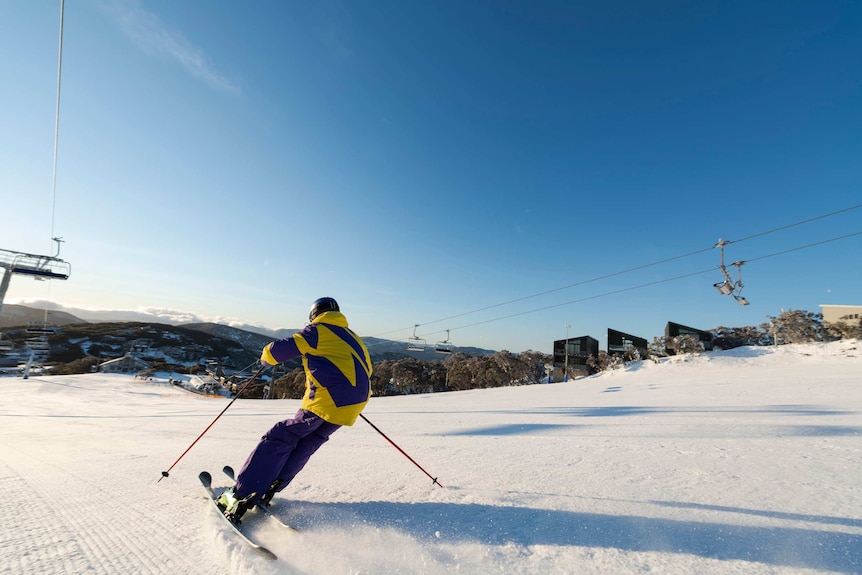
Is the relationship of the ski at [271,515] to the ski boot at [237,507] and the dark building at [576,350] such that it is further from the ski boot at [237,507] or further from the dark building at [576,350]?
the dark building at [576,350]

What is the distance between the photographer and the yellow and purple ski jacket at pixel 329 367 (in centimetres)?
239

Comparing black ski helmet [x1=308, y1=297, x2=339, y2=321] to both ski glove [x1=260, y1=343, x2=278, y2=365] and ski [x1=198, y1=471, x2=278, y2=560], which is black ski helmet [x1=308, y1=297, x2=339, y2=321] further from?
ski [x1=198, y1=471, x2=278, y2=560]

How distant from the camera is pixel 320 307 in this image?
2.79 meters

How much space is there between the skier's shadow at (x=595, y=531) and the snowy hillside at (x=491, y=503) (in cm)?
1

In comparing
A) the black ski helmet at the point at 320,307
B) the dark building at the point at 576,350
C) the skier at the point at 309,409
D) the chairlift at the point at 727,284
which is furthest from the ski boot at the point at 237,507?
the dark building at the point at 576,350

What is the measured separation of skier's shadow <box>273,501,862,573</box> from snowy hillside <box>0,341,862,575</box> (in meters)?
0.01

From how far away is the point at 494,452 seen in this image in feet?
12.0

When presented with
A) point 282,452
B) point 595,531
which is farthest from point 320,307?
point 595,531

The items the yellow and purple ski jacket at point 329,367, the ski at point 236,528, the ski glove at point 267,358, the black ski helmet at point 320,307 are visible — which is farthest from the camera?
the black ski helmet at point 320,307

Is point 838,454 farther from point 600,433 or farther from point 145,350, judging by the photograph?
point 145,350

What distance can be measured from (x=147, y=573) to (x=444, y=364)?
42.2 meters

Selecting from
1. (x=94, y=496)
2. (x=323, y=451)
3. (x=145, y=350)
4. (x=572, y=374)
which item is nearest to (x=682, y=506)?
(x=323, y=451)

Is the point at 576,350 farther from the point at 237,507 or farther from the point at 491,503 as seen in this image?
the point at 237,507

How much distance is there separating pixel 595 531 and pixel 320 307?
92.8 inches
